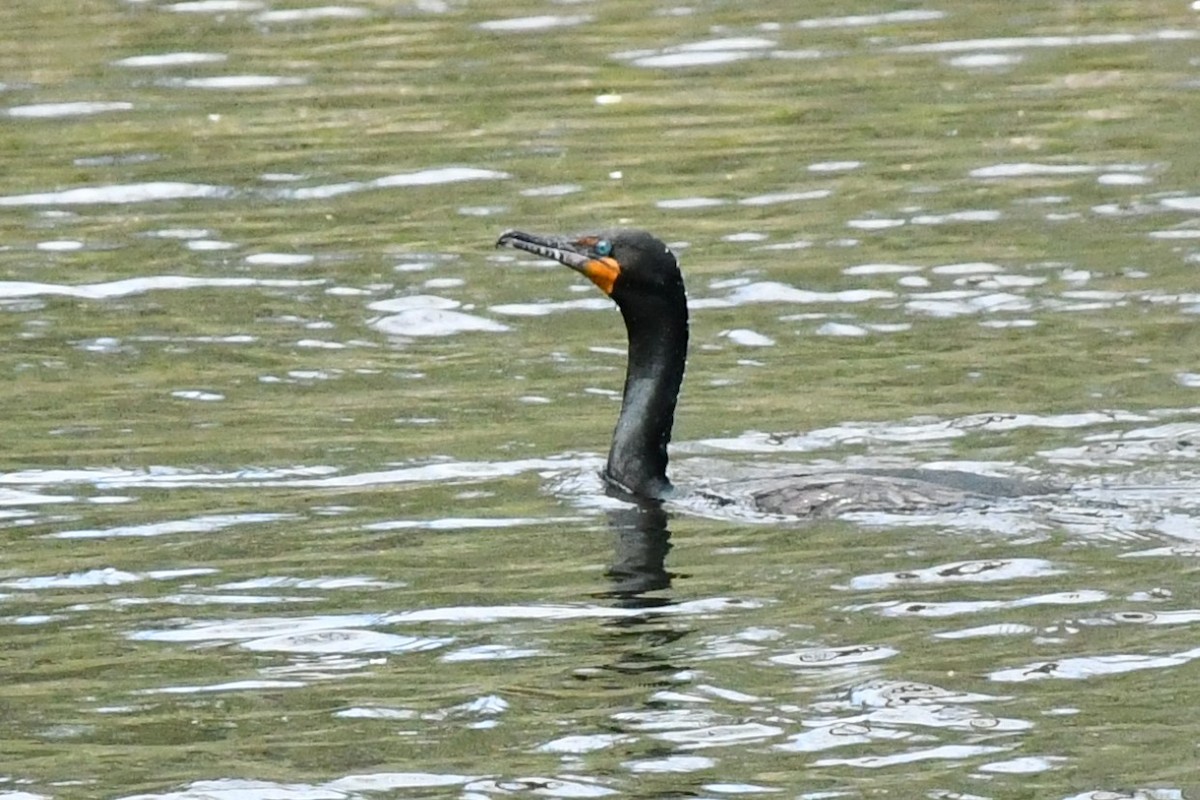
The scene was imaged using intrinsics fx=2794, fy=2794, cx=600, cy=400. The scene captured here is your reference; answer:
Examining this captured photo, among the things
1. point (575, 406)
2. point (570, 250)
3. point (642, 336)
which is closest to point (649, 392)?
point (642, 336)

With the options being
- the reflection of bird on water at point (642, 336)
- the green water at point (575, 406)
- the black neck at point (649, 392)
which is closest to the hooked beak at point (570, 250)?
the reflection of bird on water at point (642, 336)

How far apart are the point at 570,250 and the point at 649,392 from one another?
Answer: 666mm

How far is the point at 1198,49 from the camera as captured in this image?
2072 centimetres

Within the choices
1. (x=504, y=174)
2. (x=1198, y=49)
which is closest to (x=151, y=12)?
(x=504, y=174)

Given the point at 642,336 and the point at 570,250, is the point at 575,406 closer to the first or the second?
the point at 642,336

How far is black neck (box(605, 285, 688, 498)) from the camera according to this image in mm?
11234

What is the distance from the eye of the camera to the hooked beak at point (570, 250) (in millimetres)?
11289

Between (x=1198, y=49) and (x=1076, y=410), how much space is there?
31.2 ft

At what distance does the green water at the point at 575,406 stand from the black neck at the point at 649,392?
266 mm

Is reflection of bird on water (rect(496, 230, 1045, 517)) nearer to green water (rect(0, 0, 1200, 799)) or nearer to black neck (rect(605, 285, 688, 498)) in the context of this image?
black neck (rect(605, 285, 688, 498))

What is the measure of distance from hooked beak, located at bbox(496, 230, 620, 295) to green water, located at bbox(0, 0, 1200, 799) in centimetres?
83

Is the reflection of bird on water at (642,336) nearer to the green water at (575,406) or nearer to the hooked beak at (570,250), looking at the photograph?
the hooked beak at (570,250)

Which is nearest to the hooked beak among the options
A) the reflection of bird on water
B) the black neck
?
the reflection of bird on water

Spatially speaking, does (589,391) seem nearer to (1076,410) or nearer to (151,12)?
(1076,410)
